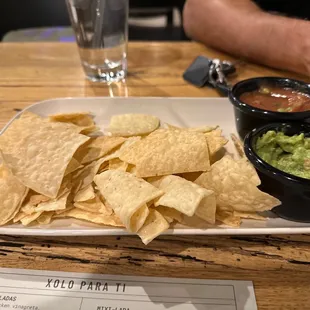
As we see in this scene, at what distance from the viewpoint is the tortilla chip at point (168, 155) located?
3.46 ft

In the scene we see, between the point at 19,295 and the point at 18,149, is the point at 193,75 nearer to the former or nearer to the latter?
the point at 18,149

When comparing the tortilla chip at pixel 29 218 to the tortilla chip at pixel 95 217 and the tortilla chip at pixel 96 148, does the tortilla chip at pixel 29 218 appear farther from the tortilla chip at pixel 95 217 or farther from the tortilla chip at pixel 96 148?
the tortilla chip at pixel 96 148

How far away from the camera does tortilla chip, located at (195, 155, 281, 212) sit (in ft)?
3.17

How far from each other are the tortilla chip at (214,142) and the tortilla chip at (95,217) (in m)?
0.36

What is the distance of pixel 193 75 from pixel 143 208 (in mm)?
937

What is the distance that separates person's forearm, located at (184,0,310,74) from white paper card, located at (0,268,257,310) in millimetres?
1219

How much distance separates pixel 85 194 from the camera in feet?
3.38

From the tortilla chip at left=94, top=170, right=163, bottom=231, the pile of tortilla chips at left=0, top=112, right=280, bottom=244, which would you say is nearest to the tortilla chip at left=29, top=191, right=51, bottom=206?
the pile of tortilla chips at left=0, top=112, right=280, bottom=244

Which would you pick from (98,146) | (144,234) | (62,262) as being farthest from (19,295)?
(98,146)

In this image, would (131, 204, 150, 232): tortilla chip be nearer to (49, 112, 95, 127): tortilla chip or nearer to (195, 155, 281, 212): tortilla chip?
(195, 155, 281, 212): tortilla chip

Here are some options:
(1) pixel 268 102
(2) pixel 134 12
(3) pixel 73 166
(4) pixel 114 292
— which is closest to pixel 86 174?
(3) pixel 73 166

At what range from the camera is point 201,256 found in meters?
0.95

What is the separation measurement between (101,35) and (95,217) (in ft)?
3.03

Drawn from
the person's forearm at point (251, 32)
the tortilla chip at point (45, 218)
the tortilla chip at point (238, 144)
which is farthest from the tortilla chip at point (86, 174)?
the person's forearm at point (251, 32)
